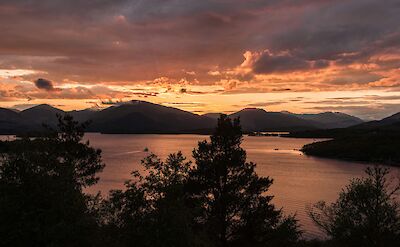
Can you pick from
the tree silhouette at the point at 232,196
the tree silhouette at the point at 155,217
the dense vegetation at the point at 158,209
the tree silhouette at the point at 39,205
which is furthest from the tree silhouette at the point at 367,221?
the tree silhouette at the point at 39,205

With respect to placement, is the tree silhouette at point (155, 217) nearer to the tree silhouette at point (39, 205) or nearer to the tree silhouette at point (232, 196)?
the tree silhouette at point (39, 205)

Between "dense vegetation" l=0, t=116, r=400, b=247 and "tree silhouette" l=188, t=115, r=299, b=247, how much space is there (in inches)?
4.9

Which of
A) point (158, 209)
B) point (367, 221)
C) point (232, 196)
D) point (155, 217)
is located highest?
point (158, 209)

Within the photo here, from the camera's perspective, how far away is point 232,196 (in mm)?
46219

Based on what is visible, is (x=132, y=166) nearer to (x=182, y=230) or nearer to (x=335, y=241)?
(x=335, y=241)

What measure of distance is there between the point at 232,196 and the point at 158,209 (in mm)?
23601

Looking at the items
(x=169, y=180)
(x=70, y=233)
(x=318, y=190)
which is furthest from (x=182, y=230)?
(x=318, y=190)

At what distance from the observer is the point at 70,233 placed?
80.0 feet

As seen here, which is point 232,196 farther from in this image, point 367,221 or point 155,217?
point 155,217

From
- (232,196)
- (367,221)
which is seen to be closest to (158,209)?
(232,196)

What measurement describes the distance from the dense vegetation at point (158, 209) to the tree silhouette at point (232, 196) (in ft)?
A: 0.41

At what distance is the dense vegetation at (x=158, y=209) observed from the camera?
78.6 feet

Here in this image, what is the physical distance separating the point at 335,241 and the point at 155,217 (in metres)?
27.3

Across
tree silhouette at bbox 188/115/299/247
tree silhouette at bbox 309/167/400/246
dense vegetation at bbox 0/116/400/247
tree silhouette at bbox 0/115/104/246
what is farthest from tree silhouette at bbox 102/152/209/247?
tree silhouette at bbox 309/167/400/246
